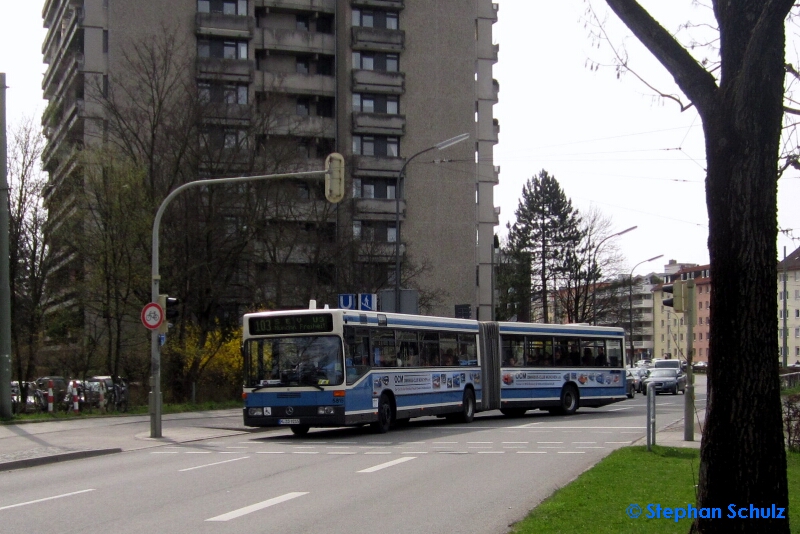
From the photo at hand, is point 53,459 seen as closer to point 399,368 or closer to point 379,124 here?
point 399,368

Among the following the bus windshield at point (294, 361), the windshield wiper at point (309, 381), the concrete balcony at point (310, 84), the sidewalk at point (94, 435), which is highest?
the concrete balcony at point (310, 84)

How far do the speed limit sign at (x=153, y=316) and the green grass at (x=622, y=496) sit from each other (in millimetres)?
11034

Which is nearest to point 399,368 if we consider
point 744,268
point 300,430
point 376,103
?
point 300,430

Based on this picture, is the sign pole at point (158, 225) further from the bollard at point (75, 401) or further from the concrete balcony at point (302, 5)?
the concrete balcony at point (302, 5)

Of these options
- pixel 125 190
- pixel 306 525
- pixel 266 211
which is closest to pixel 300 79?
pixel 266 211

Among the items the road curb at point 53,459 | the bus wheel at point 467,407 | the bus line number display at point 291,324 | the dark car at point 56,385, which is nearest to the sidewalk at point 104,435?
the road curb at point 53,459

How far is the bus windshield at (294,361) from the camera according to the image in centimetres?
2116

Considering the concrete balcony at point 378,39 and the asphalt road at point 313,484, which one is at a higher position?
the concrete balcony at point 378,39

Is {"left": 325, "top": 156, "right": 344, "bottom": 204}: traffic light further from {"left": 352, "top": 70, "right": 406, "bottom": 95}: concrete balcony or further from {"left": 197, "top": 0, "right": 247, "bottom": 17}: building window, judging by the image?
{"left": 352, "top": 70, "right": 406, "bottom": 95}: concrete balcony

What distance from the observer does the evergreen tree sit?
79.9m

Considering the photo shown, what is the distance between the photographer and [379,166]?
210ft

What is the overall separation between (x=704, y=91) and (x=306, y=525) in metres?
5.58

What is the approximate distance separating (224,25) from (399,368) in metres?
41.8

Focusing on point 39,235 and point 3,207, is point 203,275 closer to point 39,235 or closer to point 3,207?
point 39,235
